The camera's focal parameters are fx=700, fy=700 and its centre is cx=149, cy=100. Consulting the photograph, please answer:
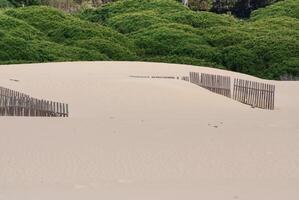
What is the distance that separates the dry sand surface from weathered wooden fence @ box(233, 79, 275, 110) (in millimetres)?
473

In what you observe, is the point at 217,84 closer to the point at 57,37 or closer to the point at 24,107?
the point at 24,107

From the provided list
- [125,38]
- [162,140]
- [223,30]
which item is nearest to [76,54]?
[125,38]

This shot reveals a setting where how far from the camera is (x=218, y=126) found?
15359mm

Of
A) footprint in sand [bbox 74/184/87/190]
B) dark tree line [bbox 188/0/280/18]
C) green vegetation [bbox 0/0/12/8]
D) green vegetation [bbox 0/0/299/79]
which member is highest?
dark tree line [bbox 188/0/280/18]

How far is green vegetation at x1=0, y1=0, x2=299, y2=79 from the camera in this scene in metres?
30.4

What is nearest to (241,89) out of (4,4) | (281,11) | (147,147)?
(147,147)

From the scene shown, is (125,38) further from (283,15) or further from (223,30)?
(283,15)

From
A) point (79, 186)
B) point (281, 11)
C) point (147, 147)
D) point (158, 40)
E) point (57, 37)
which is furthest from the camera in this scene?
point (281, 11)

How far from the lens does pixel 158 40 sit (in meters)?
33.0

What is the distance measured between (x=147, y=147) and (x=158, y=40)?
20577 mm

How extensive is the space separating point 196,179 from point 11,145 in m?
3.78

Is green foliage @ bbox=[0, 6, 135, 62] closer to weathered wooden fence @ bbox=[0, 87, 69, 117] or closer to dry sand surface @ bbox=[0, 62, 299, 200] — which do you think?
dry sand surface @ bbox=[0, 62, 299, 200]

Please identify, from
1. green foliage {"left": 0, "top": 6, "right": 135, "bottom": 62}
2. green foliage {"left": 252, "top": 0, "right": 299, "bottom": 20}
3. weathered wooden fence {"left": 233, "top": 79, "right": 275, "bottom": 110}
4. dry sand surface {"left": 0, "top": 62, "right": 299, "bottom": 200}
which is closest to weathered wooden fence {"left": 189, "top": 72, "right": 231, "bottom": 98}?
weathered wooden fence {"left": 233, "top": 79, "right": 275, "bottom": 110}

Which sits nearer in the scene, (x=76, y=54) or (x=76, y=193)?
(x=76, y=193)
